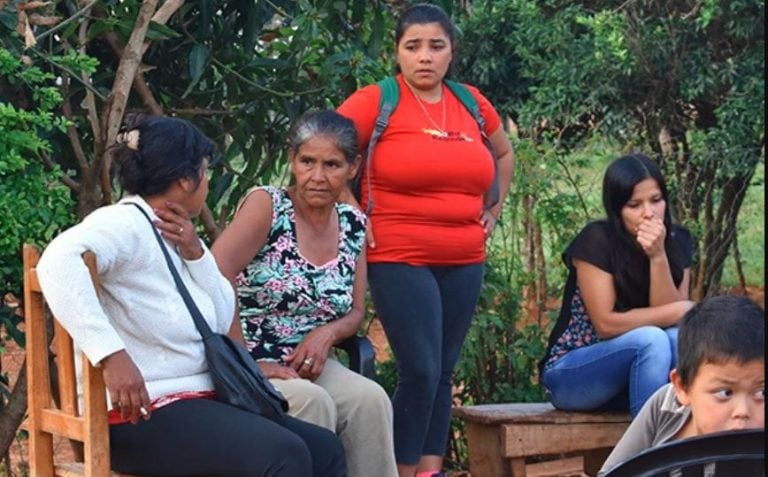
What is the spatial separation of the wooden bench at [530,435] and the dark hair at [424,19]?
4.39 feet

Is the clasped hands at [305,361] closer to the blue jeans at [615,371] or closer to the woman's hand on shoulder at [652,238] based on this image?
Answer: the blue jeans at [615,371]

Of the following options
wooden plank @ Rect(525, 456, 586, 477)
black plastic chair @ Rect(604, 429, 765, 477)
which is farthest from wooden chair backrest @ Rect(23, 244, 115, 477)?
wooden plank @ Rect(525, 456, 586, 477)

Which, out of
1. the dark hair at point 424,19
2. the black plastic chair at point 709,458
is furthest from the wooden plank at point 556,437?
the black plastic chair at point 709,458

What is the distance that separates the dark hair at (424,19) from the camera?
5184 millimetres

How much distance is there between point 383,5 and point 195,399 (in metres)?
2.40

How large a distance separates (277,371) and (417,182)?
0.86 meters

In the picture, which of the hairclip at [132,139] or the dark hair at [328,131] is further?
the dark hair at [328,131]

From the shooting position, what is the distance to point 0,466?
6465mm

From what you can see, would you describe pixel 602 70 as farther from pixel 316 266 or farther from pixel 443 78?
pixel 316 266

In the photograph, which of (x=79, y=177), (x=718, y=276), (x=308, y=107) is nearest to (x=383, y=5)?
(x=308, y=107)

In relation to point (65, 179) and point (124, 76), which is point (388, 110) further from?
point (65, 179)

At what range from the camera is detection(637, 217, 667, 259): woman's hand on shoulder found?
5.07 m

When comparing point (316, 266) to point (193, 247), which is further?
point (316, 266)

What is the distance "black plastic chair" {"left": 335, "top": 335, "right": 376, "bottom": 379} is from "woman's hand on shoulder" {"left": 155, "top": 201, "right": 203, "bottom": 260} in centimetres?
92
